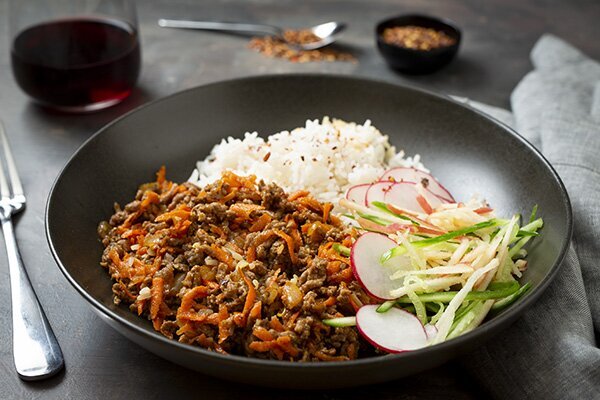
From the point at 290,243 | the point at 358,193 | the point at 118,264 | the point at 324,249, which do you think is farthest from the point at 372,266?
the point at 118,264

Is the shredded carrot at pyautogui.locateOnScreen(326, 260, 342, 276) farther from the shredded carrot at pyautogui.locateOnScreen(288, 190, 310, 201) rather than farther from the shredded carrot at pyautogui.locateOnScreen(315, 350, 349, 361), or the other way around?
the shredded carrot at pyautogui.locateOnScreen(288, 190, 310, 201)

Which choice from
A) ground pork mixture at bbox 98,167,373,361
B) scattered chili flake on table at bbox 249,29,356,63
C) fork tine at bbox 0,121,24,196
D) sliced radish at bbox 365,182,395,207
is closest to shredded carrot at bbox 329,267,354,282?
ground pork mixture at bbox 98,167,373,361

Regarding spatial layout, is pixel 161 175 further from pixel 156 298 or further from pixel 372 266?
pixel 372 266

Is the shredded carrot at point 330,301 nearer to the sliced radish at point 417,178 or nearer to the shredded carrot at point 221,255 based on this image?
the shredded carrot at point 221,255

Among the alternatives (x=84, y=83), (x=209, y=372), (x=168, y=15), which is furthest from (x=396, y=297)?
(x=168, y=15)

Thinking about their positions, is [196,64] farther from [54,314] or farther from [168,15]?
[54,314]

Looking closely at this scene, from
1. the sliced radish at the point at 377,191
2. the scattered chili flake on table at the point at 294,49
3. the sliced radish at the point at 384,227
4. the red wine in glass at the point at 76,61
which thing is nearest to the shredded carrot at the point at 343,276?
the sliced radish at the point at 384,227
